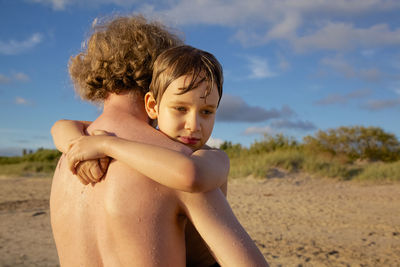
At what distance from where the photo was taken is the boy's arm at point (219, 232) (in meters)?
1.15

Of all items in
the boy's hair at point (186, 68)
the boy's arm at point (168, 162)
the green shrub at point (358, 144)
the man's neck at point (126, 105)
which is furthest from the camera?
the green shrub at point (358, 144)

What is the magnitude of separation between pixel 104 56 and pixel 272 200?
957cm

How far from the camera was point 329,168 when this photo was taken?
14562 mm

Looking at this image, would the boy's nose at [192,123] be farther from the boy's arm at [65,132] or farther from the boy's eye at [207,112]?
the boy's arm at [65,132]

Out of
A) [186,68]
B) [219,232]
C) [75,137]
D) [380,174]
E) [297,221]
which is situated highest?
[186,68]

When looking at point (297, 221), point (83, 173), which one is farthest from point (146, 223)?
point (297, 221)

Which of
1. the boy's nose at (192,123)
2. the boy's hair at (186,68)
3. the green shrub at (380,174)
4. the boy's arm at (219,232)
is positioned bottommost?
the green shrub at (380,174)

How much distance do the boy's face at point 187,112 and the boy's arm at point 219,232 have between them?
1.23 ft

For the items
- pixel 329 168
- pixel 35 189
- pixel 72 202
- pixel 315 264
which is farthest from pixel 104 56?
pixel 329 168

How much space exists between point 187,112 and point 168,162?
15.4 inches

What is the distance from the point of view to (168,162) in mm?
1132

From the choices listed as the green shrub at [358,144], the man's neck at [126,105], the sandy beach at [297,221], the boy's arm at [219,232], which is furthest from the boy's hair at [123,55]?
the green shrub at [358,144]

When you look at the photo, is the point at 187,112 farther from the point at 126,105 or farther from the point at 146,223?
the point at 146,223

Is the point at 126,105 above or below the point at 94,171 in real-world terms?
above
